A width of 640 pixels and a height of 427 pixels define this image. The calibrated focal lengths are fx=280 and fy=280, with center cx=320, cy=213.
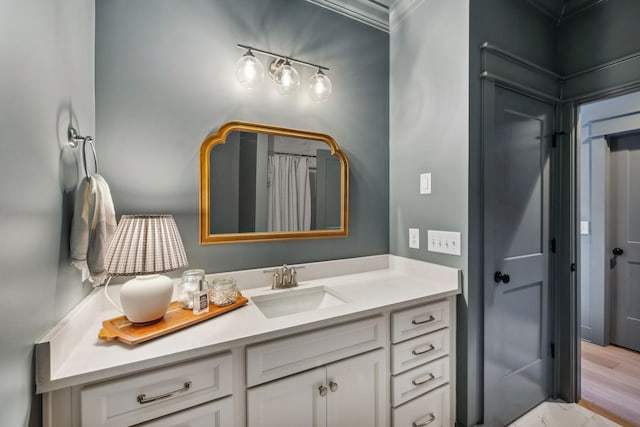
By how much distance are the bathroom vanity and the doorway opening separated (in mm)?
1960

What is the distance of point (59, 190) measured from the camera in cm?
92

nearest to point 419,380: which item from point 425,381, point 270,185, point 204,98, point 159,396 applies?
point 425,381

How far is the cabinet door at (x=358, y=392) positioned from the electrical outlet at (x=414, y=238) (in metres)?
0.79

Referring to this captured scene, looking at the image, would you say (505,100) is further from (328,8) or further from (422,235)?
(328,8)

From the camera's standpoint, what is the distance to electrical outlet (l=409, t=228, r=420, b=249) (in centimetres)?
186

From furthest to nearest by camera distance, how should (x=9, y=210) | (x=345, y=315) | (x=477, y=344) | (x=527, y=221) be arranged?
(x=527, y=221) < (x=477, y=344) < (x=345, y=315) < (x=9, y=210)

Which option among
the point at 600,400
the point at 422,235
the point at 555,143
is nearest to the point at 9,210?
the point at 422,235

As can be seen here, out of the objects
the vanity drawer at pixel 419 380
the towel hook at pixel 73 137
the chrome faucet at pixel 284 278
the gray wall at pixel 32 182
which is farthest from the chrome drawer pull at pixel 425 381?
the towel hook at pixel 73 137

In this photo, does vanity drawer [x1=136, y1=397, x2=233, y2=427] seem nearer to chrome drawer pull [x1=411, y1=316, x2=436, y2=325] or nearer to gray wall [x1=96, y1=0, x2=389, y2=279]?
gray wall [x1=96, y1=0, x2=389, y2=279]

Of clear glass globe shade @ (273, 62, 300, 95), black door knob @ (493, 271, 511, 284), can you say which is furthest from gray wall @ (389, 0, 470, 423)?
clear glass globe shade @ (273, 62, 300, 95)

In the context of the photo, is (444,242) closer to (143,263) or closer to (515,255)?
(515,255)

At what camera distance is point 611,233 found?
262 centimetres

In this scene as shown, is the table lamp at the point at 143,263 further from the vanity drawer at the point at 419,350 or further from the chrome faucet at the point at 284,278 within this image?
the vanity drawer at the point at 419,350

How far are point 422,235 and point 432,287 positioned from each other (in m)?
0.36
